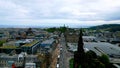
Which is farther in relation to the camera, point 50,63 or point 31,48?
point 31,48

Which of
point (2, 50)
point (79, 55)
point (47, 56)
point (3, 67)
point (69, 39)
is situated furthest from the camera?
point (69, 39)

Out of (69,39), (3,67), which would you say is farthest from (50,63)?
(69,39)

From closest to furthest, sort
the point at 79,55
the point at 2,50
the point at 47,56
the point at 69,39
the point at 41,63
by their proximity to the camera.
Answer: the point at 79,55, the point at 41,63, the point at 47,56, the point at 2,50, the point at 69,39

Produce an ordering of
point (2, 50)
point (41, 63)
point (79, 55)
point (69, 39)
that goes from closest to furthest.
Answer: point (79, 55)
point (41, 63)
point (2, 50)
point (69, 39)

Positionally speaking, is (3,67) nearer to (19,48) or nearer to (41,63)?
(41,63)

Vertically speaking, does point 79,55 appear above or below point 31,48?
above

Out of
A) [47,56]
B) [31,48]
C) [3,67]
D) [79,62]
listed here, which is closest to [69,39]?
[31,48]

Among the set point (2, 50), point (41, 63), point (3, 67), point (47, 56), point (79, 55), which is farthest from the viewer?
point (2, 50)

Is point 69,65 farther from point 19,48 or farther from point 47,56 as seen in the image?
point 19,48

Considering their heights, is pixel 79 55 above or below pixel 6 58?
above
